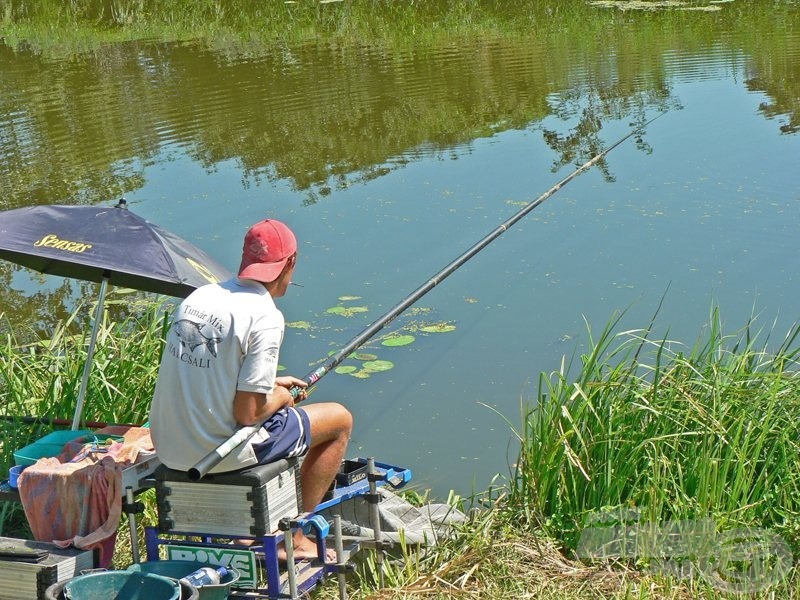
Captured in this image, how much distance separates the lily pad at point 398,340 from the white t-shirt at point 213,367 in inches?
110

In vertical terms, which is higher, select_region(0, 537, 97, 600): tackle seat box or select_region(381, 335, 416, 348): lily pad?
select_region(0, 537, 97, 600): tackle seat box

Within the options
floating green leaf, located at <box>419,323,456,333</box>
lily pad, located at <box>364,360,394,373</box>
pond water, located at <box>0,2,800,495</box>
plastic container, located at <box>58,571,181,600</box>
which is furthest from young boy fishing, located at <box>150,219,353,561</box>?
floating green leaf, located at <box>419,323,456,333</box>

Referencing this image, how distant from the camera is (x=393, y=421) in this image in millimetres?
→ 5082

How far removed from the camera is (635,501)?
3.59 meters

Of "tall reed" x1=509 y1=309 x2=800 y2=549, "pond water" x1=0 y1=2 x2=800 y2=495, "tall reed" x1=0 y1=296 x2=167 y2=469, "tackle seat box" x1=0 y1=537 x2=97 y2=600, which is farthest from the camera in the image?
"pond water" x1=0 y1=2 x2=800 y2=495

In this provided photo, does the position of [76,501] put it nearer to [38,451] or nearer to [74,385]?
[38,451]

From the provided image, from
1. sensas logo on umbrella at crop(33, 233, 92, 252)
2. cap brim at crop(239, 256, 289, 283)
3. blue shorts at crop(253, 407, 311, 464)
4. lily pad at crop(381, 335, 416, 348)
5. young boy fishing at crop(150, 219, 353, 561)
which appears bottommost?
lily pad at crop(381, 335, 416, 348)

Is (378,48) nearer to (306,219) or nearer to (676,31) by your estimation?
(676,31)

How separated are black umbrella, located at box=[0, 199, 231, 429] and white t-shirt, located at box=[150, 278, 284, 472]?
47 cm

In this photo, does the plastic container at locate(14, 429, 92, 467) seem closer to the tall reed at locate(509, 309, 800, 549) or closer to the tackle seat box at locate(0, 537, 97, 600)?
the tackle seat box at locate(0, 537, 97, 600)

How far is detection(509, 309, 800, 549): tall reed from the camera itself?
11.5ft

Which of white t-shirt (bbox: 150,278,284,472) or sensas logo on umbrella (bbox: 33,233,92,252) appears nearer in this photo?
white t-shirt (bbox: 150,278,284,472)

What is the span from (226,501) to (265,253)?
2.11 ft

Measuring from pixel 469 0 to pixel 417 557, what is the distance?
48.2 feet
